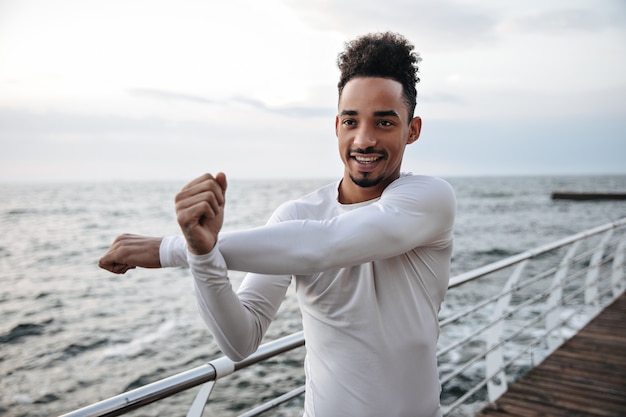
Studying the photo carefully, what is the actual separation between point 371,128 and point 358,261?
362mm

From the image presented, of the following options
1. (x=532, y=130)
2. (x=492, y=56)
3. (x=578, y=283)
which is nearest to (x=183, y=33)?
(x=492, y=56)

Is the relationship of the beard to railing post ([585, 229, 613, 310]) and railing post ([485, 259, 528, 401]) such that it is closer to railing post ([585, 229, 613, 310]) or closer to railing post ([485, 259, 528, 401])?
railing post ([485, 259, 528, 401])

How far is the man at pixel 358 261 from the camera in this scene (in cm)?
96

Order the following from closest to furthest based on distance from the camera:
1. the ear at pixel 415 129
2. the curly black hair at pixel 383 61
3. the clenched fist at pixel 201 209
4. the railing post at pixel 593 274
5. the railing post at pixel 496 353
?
1. the clenched fist at pixel 201 209
2. the curly black hair at pixel 383 61
3. the ear at pixel 415 129
4. the railing post at pixel 496 353
5. the railing post at pixel 593 274

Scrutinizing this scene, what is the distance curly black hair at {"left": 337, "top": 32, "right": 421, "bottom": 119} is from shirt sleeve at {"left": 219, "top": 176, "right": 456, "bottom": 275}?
1.02ft

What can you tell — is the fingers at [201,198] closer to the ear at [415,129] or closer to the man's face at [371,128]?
the man's face at [371,128]

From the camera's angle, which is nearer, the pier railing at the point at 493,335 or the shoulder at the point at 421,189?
the shoulder at the point at 421,189

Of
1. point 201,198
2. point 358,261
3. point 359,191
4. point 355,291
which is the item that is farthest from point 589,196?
point 201,198

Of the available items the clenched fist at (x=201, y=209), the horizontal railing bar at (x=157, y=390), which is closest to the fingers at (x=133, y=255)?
the clenched fist at (x=201, y=209)

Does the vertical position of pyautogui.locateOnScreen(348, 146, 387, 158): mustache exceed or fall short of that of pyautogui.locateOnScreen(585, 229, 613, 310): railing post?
it exceeds it

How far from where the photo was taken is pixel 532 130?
142ft

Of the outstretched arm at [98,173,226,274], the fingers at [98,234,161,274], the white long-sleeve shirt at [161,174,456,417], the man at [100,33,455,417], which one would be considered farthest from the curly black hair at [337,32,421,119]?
the fingers at [98,234,161,274]

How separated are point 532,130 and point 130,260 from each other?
4699 centimetres

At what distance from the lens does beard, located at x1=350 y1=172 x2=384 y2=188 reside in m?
1.24
